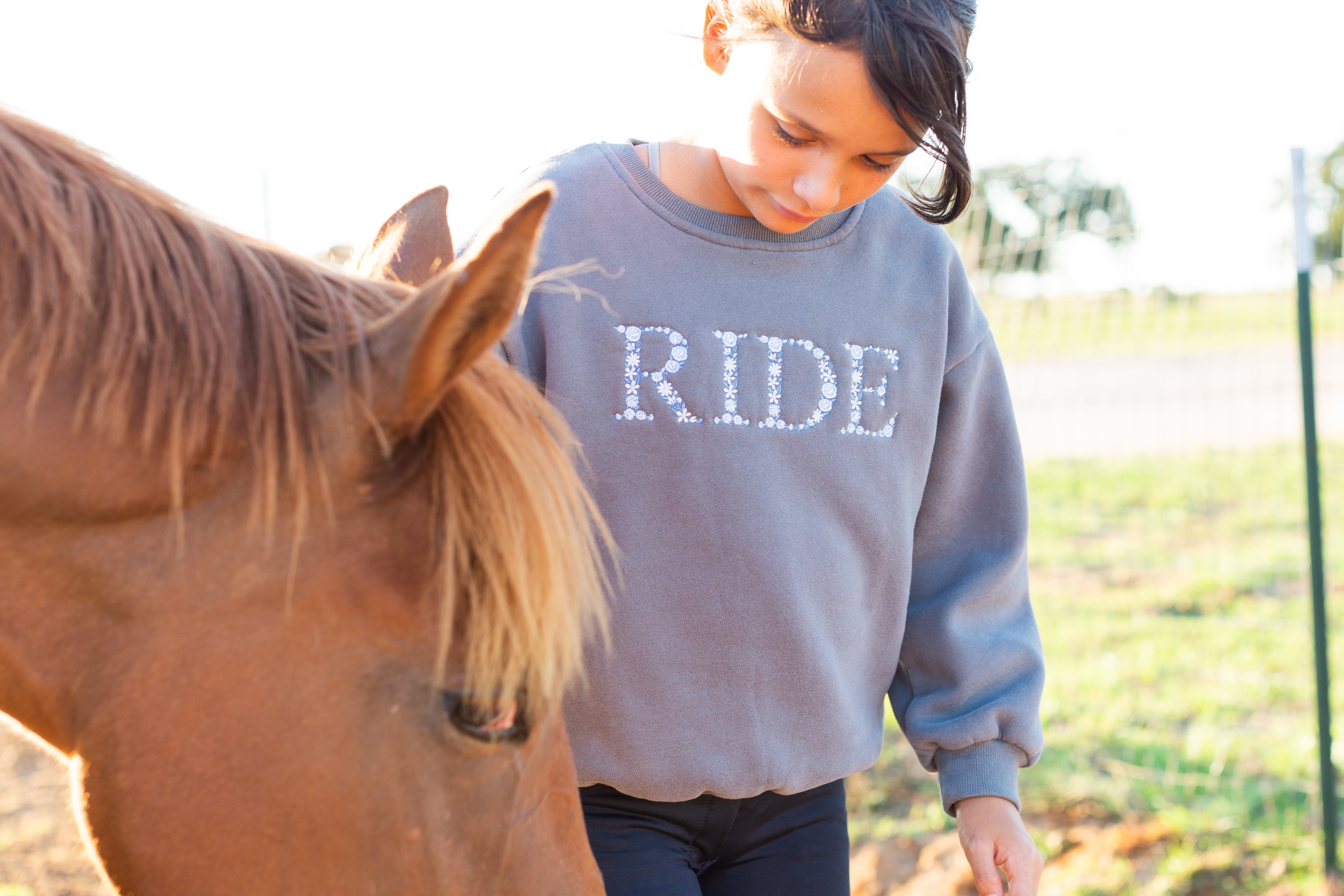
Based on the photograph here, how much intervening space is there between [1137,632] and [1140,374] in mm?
1749

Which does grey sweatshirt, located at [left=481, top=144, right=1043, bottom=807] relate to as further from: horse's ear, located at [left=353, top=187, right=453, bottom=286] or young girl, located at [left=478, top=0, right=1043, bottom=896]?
horse's ear, located at [left=353, top=187, right=453, bottom=286]

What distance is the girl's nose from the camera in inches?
48.2

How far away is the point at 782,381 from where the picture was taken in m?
1.32

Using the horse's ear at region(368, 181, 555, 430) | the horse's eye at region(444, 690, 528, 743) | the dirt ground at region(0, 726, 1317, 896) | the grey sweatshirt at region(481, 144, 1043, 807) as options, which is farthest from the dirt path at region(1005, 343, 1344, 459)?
the horse's ear at region(368, 181, 555, 430)

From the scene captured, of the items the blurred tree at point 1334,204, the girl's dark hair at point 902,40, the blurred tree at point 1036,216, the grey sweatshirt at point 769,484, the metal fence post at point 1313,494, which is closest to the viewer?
the girl's dark hair at point 902,40

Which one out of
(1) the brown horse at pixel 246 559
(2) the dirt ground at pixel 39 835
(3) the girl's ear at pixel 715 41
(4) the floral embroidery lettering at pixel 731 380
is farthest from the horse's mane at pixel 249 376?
(2) the dirt ground at pixel 39 835

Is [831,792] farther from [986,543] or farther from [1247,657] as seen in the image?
[1247,657]

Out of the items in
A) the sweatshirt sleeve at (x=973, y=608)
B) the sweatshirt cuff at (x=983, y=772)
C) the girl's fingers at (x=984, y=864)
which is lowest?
the girl's fingers at (x=984, y=864)

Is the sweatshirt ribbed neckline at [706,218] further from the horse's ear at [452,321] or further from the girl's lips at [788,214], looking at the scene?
the horse's ear at [452,321]

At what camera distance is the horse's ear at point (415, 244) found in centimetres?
119

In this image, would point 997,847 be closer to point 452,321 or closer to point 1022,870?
point 1022,870

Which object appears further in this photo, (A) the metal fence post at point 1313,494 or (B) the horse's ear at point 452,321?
(A) the metal fence post at point 1313,494

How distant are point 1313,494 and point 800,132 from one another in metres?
2.60

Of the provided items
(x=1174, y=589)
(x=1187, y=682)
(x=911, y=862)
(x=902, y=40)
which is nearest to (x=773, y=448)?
(x=902, y=40)
